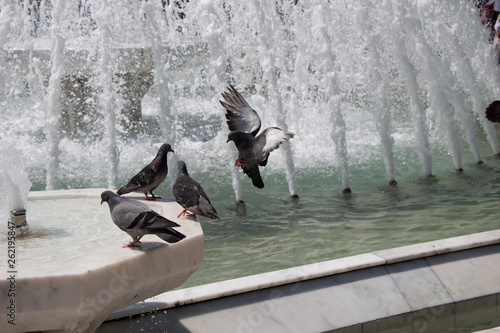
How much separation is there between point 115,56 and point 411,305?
19.5 feet

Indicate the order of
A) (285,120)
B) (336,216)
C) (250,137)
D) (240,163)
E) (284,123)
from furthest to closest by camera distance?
(285,120)
(284,123)
(336,216)
(240,163)
(250,137)

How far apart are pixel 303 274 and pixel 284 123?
348 centimetres

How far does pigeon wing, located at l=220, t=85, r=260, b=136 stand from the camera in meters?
4.31

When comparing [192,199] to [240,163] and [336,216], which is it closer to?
[240,163]

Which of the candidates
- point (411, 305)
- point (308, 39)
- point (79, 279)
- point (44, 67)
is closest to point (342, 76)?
point (308, 39)

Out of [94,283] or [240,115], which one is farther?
[240,115]

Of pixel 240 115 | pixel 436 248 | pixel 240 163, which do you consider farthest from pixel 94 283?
pixel 240 115

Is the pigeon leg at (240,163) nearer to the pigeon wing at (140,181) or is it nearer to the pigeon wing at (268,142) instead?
the pigeon wing at (268,142)

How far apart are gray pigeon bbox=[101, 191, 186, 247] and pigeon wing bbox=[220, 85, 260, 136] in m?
1.81

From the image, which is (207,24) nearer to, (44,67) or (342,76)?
(44,67)

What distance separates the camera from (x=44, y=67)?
8.31m

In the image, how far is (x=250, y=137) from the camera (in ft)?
13.0

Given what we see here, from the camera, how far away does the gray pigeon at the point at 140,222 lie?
243 centimetres

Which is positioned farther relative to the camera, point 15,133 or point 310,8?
point 15,133
